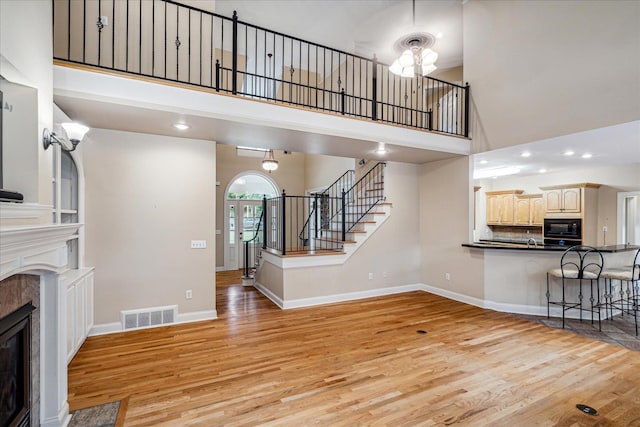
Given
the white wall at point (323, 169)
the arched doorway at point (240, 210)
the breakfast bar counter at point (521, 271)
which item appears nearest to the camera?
the breakfast bar counter at point (521, 271)

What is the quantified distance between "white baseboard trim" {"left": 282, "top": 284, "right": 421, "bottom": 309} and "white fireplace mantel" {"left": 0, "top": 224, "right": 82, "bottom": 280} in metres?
3.18

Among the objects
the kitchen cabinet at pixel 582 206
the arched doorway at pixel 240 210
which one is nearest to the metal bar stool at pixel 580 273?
the kitchen cabinet at pixel 582 206

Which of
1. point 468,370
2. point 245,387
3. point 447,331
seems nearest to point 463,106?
point 447,331

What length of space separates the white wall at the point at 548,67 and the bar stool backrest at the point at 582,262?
5.53 ft

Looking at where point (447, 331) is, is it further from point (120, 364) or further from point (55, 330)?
point (55, 330)

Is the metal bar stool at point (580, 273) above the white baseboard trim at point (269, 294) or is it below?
above

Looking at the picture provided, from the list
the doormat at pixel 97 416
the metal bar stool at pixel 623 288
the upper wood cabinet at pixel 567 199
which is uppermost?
the upper wood cabinet at pixel 567 199

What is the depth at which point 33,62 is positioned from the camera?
2.06 meters

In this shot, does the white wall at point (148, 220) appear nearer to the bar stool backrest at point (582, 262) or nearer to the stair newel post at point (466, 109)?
the stair newel post at point (466, 109)

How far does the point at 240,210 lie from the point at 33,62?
672cm

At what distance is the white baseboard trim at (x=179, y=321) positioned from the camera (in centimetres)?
376

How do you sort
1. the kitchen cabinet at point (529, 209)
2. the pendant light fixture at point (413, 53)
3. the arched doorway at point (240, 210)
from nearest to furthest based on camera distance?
the pendant light fixture at point (413, 53) → the kitchen cabinet at point (529, 209) → the arched doorway at point (240, 210)

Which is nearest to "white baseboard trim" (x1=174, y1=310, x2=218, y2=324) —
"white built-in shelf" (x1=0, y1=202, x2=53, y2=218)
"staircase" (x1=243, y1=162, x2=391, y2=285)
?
"staircase" (x1=243, y1=162, x2=391, y2=285)

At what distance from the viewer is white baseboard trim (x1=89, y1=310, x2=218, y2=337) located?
12.3 feet
